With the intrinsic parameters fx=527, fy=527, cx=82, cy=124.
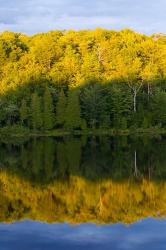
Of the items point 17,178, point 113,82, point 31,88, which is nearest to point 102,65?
point 113,82

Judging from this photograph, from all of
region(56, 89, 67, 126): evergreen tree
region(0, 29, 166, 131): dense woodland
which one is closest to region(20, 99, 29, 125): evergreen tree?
region(0, 29, 166, 131): dense woodland

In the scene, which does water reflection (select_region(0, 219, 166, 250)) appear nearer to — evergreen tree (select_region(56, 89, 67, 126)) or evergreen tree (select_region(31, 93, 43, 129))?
evergreen tree (select_region(31, 93, 43, 129))

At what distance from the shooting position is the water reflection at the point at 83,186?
54.4ft

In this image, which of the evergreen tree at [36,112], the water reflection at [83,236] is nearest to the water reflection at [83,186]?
the water reflection at [83,236]

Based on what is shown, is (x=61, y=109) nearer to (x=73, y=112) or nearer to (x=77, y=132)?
(x=73, y=112)

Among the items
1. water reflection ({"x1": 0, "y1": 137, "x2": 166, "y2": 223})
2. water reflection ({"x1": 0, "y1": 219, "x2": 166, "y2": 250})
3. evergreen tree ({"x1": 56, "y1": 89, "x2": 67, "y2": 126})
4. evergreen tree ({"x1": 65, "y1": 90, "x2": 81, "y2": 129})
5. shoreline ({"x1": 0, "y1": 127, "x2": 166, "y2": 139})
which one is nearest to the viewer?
water reflection ({"x1": 0, "y1": 219, "x2": 166, "y2": 250})

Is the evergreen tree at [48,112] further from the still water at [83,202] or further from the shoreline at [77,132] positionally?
the still water at [83,202]

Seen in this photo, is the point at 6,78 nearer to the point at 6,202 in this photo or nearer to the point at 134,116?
the point at 134,116

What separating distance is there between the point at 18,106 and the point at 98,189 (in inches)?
1610

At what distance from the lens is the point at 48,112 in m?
57.6

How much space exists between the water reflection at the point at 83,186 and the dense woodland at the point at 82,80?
2360 cm

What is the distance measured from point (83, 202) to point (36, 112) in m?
39.6

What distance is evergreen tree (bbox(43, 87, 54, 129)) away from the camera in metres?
56.8

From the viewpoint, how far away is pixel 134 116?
58969 mm
